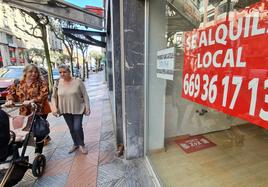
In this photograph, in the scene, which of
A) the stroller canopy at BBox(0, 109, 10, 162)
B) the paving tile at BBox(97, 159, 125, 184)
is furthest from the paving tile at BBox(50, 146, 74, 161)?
the stroller canopy at BBox(0, 109, 10, 162)

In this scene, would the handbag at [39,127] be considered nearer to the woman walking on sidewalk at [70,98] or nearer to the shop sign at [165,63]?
the woman walking on sidewalk at [70,98]

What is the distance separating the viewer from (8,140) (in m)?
2.10

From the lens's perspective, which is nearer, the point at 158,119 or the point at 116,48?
the point at 158,119

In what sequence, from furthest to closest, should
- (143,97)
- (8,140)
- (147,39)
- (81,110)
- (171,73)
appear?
(81,110), (143,97), (147,39), (171,73), (8,140)

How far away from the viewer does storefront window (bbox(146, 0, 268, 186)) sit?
3.69 feet

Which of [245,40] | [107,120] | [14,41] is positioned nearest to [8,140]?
[245,40]

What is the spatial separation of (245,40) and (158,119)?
203cm

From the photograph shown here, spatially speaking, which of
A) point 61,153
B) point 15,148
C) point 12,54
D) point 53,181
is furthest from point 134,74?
point 12,54

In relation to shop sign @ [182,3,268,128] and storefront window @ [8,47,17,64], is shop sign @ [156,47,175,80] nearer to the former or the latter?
shop sign @ [182,3,268,128]

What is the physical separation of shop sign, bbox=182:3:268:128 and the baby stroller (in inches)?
79.9

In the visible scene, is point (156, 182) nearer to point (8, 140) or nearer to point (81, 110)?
point (81, 110)

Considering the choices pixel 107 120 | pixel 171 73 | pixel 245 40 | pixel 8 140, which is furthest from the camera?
pixel 107 120

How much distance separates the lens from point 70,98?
3084mm

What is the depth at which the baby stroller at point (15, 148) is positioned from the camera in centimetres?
202
